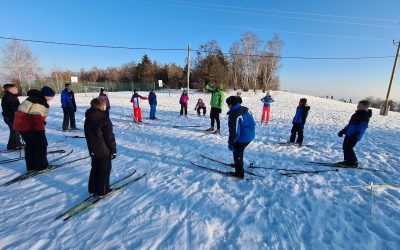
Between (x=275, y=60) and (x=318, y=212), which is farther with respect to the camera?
(x=275, y=60)

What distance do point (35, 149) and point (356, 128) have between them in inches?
294

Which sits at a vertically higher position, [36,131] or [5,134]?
[36,131]

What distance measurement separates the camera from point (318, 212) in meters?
3.70

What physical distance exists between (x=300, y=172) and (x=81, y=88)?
45723 mm

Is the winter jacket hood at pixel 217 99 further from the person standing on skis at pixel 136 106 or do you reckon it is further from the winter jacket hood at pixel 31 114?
the winter jacket hood at pixel 31 114

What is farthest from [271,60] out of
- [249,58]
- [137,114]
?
[137,114]

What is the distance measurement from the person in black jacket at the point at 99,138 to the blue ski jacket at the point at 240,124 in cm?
226

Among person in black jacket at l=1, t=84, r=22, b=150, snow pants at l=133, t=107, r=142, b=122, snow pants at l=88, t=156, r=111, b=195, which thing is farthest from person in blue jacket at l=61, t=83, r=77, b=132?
snow pants at l=88, t=156, r=111, b=195

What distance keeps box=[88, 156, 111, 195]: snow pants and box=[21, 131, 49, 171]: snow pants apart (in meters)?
1.82

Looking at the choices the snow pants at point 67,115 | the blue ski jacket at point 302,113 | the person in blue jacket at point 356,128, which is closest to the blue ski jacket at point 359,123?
the person in blue jacket at point 356,128

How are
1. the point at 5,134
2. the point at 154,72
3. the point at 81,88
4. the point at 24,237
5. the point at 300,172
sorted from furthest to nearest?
the point at 154,72, the point at 81,88, the point at 5,134, the point at 300,172, the point at 24,237

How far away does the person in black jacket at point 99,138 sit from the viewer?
3.58 meters

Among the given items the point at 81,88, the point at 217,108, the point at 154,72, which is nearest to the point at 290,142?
the point at 217,108

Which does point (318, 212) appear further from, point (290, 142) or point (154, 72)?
point (154, 72)
